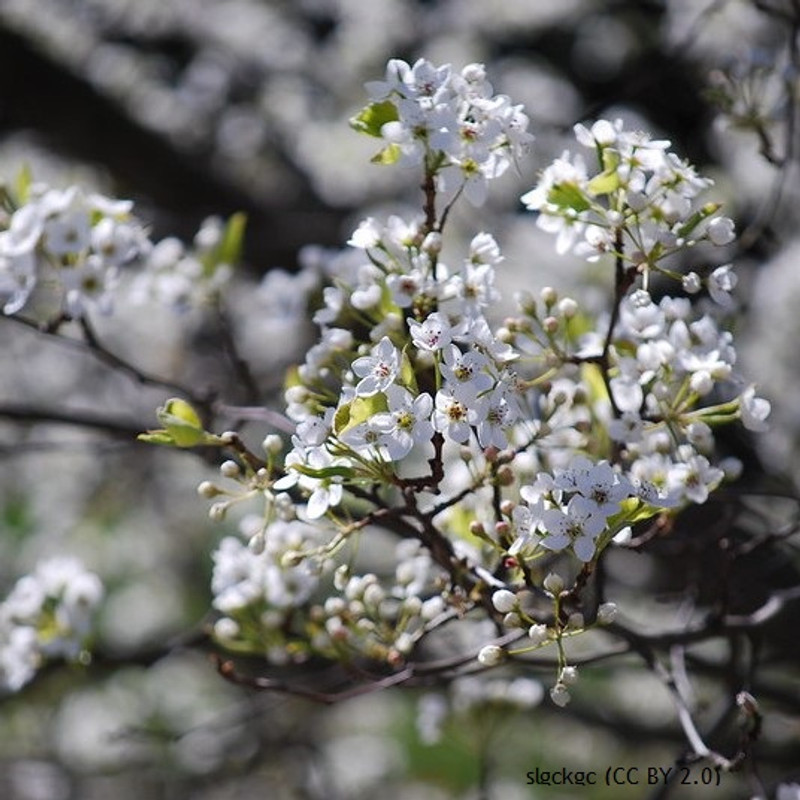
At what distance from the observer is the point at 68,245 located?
2.02m

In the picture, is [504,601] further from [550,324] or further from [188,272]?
[188,272]

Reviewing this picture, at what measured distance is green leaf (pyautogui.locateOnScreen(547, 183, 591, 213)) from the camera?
160 centimetres

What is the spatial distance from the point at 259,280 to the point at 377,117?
106 inches

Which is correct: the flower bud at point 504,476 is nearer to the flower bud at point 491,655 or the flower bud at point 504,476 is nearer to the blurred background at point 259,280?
the flower bud at point 491,655

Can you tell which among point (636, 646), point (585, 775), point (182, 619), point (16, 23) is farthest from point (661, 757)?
point (16, 23)

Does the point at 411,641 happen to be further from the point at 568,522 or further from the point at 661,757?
the point at 661,757

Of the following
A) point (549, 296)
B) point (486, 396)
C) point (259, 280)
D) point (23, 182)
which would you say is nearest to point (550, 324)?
point (549, 296)

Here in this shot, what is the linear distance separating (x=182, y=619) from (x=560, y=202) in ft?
14.7

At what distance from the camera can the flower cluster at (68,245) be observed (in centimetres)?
198

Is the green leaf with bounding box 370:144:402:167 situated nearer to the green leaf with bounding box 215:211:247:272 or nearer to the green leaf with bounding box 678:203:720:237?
the green leaf with bounding box 678:203:720:237

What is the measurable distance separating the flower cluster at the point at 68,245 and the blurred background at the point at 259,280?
119 cm

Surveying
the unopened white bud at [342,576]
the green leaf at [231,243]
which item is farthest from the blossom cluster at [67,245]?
the unopened white bud at [342,576]

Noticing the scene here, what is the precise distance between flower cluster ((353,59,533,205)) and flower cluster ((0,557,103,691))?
1.20 meters

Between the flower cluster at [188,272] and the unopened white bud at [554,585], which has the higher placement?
the flower cluster at [188,272]
